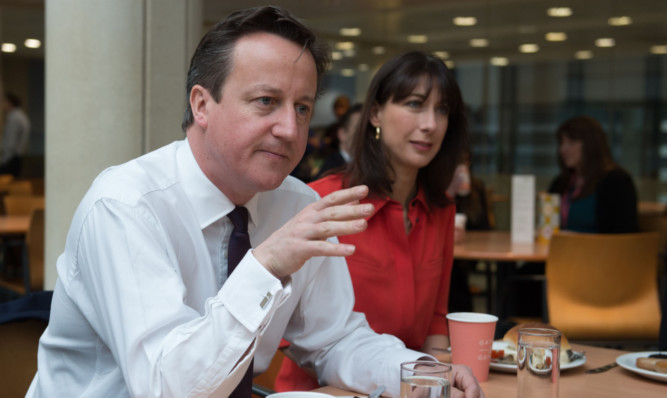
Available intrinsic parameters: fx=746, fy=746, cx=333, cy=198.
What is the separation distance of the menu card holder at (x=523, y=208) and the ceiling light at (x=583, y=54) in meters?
3.38

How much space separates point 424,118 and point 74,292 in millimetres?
1294

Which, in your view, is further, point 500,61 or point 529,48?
point 500,61

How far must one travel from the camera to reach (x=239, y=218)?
147 centimetres

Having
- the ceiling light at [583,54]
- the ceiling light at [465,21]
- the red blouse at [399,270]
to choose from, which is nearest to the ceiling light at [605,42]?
the ceiling light at [583,54]

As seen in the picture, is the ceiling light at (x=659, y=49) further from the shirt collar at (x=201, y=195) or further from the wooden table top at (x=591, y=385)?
the shirt collar at (x=201, y=195)

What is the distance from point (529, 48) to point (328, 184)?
576cm

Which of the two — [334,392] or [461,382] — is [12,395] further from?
[461,382]

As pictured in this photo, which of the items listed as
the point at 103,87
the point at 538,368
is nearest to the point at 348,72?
the point at 103,87

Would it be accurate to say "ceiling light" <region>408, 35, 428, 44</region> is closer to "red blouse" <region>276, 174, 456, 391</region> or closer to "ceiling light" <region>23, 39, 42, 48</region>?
"ceiling light" <region>23, 39, 42, 48</region>

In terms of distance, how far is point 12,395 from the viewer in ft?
5.16

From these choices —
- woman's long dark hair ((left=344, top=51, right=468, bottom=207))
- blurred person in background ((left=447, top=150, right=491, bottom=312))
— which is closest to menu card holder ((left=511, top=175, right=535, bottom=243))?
blurred person in background ((left=447, top=150, right=491, bottom=312))

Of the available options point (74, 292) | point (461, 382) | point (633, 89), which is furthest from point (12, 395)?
point (633, 89)

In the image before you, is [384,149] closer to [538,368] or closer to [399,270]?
[399,270]

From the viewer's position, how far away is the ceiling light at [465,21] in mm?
7988
